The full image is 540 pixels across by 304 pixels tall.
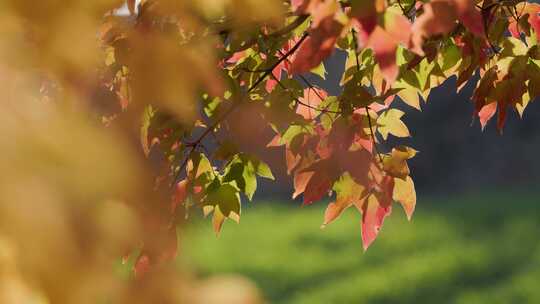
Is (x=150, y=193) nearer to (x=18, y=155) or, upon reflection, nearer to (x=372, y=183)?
(x=18, y=155)

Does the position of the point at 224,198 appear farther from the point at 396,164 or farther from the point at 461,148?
the point at 461,148

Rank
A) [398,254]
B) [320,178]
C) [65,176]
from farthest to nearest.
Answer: [398,254]
[320,178]
[65,176]

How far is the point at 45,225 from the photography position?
0.73 meters

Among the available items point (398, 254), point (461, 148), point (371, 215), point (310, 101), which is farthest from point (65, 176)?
point (461, 148)

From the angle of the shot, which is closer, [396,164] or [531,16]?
[396,164]

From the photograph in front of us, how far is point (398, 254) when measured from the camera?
8.13 metres

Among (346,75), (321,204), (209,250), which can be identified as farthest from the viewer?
(321,204)

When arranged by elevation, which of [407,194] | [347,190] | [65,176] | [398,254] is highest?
[65,176]

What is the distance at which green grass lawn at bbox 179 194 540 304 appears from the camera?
283 inches

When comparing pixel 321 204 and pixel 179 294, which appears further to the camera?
pixel 321 204

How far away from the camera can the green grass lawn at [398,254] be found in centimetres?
720

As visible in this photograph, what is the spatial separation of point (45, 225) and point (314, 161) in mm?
1769

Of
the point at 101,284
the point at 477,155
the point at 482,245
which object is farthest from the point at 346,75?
the point at 477,155

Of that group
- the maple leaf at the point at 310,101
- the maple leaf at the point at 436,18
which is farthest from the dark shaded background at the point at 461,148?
the maple leaf at the point at 436,18
